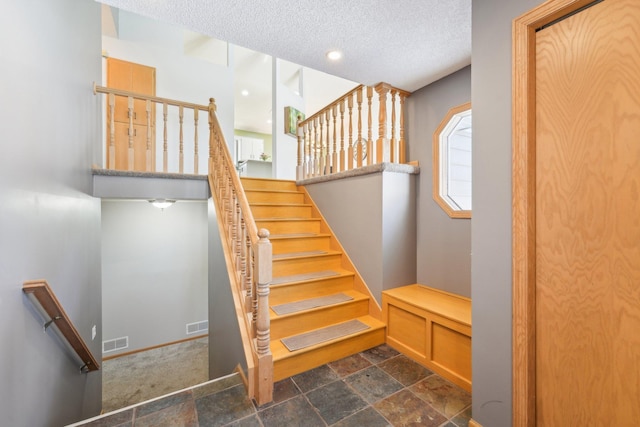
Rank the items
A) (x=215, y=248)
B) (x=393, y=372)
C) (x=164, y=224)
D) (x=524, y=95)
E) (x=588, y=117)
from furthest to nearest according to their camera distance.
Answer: (x=164, y=224) → (x=215, y=248) → (x=393, y=372) → (x=524, y=95) → (x=588, y=117)

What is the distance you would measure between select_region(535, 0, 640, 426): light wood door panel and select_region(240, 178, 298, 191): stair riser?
2904 mm

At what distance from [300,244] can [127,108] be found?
133 inches

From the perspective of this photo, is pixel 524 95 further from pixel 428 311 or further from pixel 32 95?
pixel 32 95

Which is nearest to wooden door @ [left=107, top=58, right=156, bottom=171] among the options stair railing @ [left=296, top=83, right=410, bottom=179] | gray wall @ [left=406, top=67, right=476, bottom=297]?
stair railing @ [left=296, top=83, right=410, bottom=179]

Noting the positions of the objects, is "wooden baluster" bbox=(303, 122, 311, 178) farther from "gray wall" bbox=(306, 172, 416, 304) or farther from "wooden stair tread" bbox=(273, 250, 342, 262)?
"wooden stair tread" bbox=(273, 250, 342, 262)

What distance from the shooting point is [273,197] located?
3.53 meters

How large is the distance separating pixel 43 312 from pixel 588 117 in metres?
2.93

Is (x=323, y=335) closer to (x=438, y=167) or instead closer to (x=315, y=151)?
(x=438, y=167)

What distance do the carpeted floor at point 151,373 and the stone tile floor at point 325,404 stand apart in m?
2.34

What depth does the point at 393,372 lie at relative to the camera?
1.98m

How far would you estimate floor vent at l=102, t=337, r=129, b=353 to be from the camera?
3992 mm

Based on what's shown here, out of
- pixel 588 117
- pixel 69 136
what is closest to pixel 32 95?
pixel 69 136

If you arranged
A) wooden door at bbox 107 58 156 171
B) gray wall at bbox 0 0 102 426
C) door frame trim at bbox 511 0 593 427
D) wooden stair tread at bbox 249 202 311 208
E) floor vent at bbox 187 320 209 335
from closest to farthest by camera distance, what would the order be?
door frame trim at bbox 511 0 593 427 < gray wall at bbox 0 0 102 426 < wooden stair tread at bbox 249 202 311 208 < wooden door at bbox 107 58 156 171 < floor vent at bbox 187 320 209 335

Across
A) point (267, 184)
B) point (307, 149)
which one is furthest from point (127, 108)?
point (307, 149)
